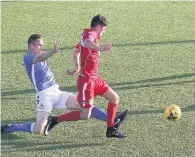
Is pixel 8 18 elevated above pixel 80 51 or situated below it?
below

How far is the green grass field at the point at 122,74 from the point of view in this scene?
584 centimetres

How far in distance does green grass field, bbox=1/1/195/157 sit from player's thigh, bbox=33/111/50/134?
16 cm

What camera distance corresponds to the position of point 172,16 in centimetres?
1433

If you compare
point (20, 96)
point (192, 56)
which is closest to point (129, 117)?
point (20, 96)

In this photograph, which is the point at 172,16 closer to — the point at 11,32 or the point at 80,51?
the point at 11,32

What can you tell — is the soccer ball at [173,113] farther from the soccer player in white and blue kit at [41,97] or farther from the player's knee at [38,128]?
the player's knee at [38,128]

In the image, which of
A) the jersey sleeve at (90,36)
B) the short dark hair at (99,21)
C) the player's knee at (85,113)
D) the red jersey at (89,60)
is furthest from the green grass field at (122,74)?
the short dark hair at (99,21)

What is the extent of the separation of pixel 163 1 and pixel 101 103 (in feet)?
33.7

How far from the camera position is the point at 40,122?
19.4ft

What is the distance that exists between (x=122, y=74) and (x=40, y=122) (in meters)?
3.05

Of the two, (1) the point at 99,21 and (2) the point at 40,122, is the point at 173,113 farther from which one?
(2) the point at 40,122

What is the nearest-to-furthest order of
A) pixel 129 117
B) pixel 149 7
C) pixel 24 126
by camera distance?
pixel 24 126
pixel 129 117
pixel 149 7

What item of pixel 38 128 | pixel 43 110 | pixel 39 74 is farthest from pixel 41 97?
pixel 38 128

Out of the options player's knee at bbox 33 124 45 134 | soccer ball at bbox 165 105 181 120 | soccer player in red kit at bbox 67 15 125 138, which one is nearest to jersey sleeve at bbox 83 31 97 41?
soccer player in red kit at bbox 67 15 125 138
